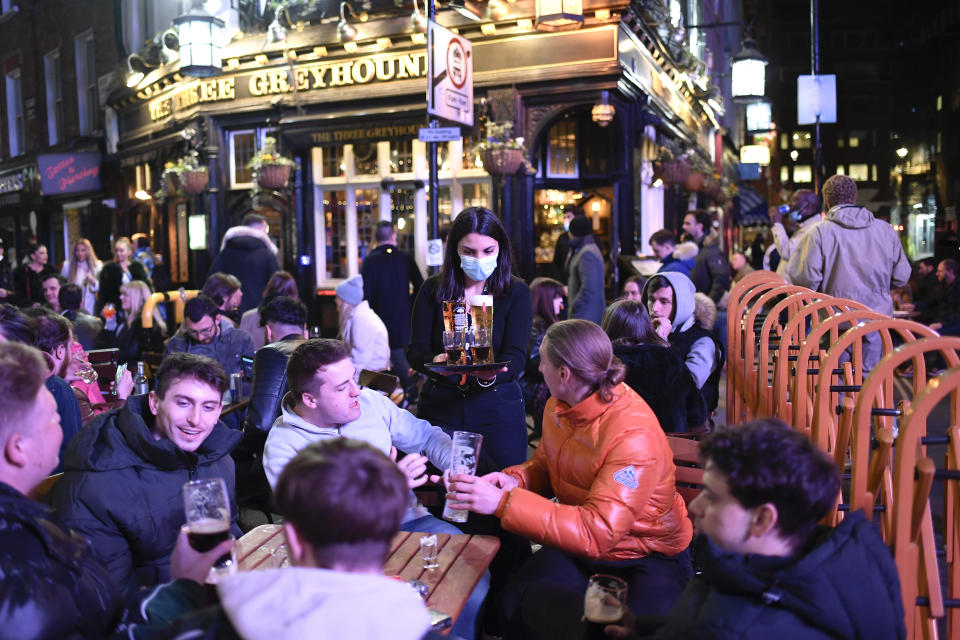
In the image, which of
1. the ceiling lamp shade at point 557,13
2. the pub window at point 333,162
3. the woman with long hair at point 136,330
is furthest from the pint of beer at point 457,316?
the pub window at point 333,162

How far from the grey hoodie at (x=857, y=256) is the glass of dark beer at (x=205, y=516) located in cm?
569

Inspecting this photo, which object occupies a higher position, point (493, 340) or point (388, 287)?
point (388, 287)

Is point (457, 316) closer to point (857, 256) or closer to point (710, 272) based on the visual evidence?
point (857, 256)

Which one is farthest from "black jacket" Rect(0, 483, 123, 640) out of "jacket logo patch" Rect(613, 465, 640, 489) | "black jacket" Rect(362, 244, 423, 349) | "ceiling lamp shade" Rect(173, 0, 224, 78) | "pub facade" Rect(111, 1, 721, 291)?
"ceiling lamp shade" Rect(173, 0, 224, 78)

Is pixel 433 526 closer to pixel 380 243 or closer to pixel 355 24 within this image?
pixel 380 243

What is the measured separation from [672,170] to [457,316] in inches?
395

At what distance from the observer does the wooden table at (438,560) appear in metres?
2.61

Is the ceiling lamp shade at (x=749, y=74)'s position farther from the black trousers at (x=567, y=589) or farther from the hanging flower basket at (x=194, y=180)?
the black trousers at (x=567, y=589)

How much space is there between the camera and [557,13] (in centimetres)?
999

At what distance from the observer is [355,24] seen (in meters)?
13.1

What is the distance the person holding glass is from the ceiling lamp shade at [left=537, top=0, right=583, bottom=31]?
7833mm

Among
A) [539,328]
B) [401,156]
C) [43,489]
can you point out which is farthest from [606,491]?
[401,156]

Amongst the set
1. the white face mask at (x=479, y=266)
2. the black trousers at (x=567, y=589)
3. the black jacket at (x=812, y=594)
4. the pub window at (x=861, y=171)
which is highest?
the pub window at (x=861, y=171)

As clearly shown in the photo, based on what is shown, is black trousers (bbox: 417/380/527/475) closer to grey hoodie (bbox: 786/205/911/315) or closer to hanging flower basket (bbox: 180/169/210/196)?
grey hoodie (bbox: 786/205/911/315)
